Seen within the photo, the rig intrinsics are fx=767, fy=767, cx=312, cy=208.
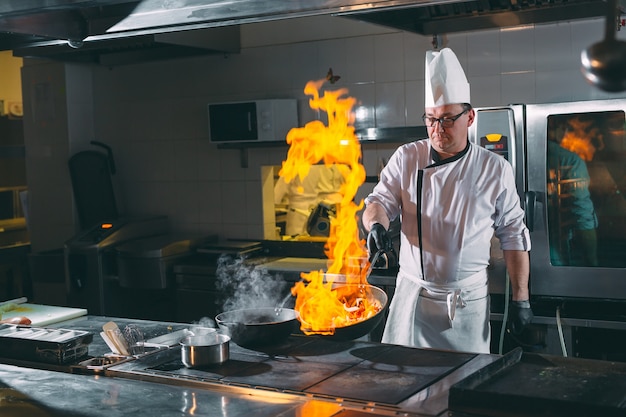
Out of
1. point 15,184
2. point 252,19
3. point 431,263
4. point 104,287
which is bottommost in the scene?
point 104,287

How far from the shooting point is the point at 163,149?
19.6ft

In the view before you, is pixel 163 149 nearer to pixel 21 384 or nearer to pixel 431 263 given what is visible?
pixel 431 263

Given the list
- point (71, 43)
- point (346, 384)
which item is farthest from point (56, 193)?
point (346, 384)

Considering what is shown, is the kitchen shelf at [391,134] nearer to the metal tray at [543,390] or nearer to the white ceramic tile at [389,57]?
the white ceramic tile at [389,57]

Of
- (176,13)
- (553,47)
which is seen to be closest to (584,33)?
(553,47)

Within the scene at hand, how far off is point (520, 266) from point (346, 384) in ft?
4.95

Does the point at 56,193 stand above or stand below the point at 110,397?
above

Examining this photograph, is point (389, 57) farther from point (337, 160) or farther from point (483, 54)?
point (337, 160)

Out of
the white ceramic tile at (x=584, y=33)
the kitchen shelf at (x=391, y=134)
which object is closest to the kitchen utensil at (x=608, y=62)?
the white ceramic tile at (x=584, y=33)

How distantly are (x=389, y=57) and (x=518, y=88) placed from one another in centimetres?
88

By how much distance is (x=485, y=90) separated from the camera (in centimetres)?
471

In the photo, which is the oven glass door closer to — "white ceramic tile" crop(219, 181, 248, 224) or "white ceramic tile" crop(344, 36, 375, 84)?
"white ceramic tile" crop(344, 36, 375, 84)

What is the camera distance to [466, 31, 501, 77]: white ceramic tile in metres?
4.67

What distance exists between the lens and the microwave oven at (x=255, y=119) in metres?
5.19
